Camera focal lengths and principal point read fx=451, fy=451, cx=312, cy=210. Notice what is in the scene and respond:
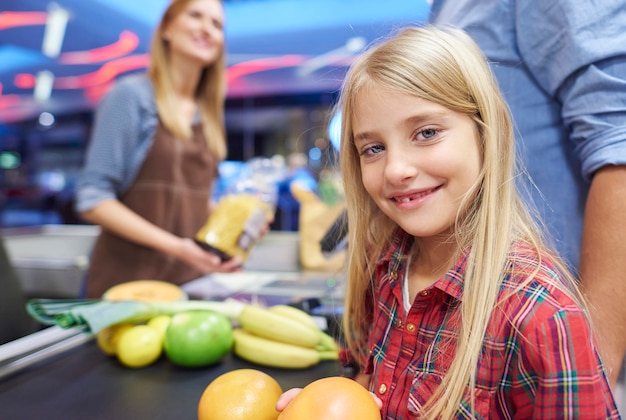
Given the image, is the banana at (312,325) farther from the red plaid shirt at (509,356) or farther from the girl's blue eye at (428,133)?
the girl's blue eye at (428,133)

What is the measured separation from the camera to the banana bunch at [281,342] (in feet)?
2.81

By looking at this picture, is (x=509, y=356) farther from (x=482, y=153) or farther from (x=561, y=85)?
(x=561, y=85)

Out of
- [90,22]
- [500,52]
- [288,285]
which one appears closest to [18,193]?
[90,22]

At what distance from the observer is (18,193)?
7805 millimetres

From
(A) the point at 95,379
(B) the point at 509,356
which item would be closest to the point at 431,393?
(B) the point at 509,356

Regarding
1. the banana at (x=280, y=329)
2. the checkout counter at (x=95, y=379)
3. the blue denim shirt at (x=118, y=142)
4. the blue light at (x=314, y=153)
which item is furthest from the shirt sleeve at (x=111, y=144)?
the blue light at (x=314, y=153)

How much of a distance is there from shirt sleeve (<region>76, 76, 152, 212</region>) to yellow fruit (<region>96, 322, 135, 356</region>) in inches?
26.5

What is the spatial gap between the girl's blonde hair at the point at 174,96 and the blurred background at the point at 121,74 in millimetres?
1223

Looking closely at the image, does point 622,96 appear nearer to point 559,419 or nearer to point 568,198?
point 568,198

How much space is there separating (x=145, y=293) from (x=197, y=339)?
0.35m

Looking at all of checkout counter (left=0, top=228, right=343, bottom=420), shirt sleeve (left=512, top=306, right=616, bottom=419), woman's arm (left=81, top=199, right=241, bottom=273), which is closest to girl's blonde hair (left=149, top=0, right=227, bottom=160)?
woman's arm (left=81, top=199, right=241, bottom=273)

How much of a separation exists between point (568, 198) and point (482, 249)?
0.95 feet

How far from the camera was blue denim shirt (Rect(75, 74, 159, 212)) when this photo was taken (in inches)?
58.0

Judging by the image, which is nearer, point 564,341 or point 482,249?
point 564,341
